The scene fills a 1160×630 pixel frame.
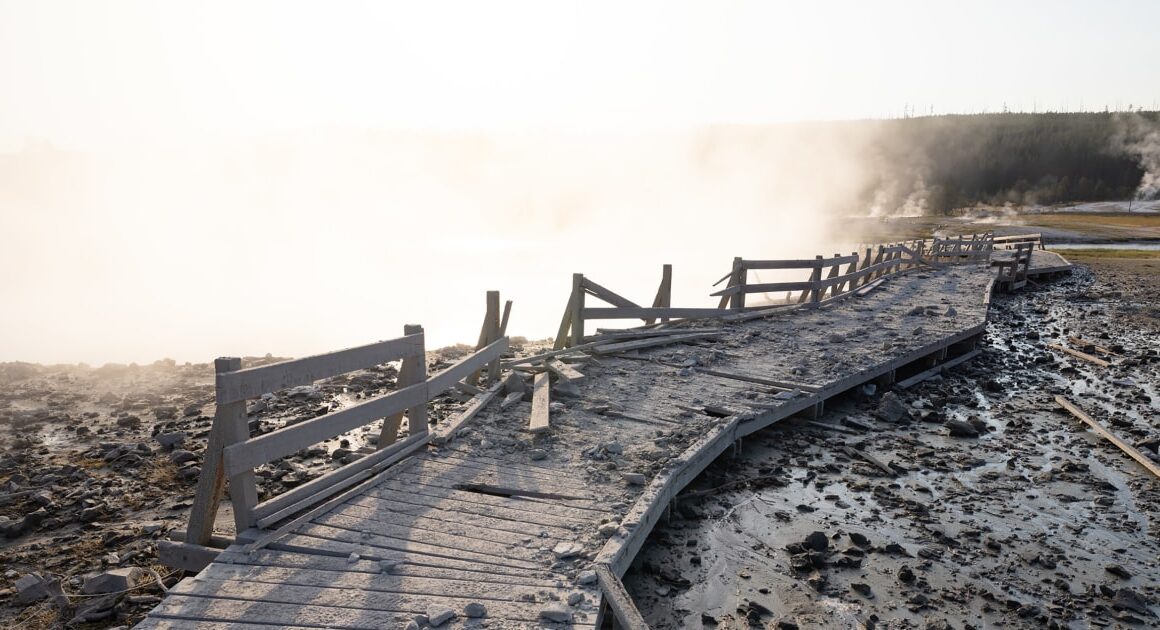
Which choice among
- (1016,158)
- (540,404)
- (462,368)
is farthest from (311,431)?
(1016,158)

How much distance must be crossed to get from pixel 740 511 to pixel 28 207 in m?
73.3

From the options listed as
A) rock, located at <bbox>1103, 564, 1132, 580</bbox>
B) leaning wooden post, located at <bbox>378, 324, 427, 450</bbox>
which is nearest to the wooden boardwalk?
leaning wooden post, located at <bbox>378, 324, 427, 450</bbox>

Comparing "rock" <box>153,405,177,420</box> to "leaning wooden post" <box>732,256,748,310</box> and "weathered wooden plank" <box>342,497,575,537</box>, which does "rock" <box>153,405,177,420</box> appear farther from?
"leaning wooden post" <box>732,256,748,310</box>

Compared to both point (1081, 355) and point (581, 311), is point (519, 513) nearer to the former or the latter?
point (581, 311)

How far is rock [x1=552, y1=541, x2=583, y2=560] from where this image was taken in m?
4.91

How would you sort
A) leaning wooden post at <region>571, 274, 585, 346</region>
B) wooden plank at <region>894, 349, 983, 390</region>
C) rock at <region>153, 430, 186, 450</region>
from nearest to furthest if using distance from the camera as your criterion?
rock at <region>153, 430, 186, 450</region>, leaning wooden post at <region>571, 274, 585, 346</region>, wooden plank at <region>894, 349, 983, 390</region>

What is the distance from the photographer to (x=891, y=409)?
1074 cm

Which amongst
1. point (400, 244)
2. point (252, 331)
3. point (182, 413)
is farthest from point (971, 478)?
point (400, 244)

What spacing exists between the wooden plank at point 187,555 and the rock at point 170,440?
5.21 metres

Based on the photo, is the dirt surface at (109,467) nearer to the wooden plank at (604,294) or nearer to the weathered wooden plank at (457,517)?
the weathered wooden plank at (457,517)

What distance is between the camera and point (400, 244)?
198ft

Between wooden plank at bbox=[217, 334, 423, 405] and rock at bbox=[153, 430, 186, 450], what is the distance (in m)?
5.16

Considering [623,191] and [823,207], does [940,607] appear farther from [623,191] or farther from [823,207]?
[823,207]

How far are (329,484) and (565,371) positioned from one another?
4.66m
